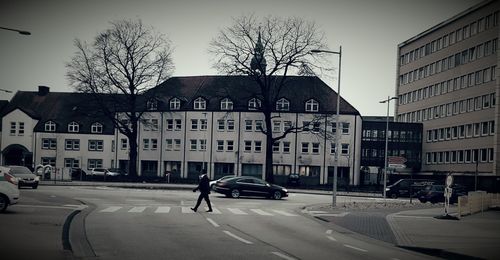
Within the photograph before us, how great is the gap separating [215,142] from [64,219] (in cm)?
6602

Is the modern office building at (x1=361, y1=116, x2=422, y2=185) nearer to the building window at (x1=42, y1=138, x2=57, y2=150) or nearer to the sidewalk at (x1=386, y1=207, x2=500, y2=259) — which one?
the building window at (x1=42, y1=138, x2=57, y2=150)

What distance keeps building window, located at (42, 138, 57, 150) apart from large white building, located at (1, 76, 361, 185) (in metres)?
0.15

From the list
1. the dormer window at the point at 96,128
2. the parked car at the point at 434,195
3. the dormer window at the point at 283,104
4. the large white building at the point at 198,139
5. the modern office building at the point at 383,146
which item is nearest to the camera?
the parked car at the point at 434,195

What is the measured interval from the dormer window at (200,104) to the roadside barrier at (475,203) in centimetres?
5440

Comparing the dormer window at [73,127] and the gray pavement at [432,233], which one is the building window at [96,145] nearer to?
Answer: the dormer window at [73,127]

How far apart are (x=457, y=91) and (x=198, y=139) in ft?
122

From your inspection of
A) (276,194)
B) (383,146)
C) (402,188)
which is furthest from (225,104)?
(276,194)

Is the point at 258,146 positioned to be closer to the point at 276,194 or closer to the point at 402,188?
the point at 402,188

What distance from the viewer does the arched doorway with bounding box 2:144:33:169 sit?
91.1 meters

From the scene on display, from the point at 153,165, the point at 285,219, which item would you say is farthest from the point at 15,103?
the point at 285,219

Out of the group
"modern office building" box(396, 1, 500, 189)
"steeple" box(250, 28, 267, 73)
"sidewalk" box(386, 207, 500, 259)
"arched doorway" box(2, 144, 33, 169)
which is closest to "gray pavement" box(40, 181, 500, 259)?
"sidewalk" box(386, 207, 500, 259)

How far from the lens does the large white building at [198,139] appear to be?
84562 mm

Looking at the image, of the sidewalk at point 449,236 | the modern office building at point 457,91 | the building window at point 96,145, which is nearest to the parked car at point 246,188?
the sidewalk at point 449,236

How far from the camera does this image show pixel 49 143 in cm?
9350
